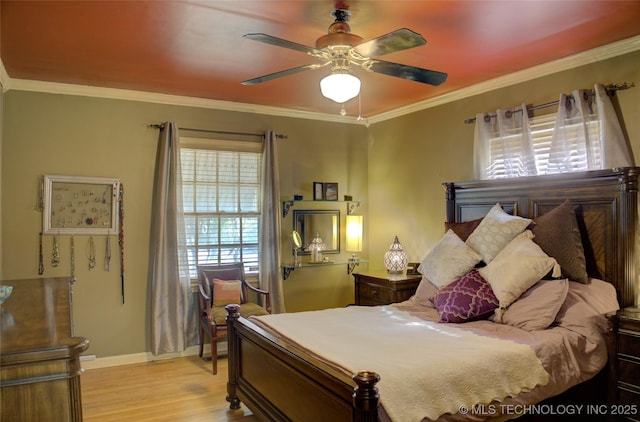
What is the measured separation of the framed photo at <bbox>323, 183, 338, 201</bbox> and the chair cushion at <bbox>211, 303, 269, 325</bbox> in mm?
1604

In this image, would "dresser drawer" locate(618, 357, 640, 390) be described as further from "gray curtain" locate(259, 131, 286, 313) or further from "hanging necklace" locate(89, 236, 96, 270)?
"hanging necklace" locate(89, 236, 96, 270)

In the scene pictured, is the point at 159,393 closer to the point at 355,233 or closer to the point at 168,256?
the point at 168,256

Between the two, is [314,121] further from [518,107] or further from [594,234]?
[594,234]

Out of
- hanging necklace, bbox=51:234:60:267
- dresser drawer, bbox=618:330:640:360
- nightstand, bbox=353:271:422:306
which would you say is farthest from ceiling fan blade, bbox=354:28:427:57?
hanging necklace, bbox=51:234:60:267

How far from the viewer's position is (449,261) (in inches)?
138

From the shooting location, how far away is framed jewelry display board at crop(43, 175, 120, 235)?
4.12m

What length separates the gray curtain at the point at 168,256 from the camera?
4422mm

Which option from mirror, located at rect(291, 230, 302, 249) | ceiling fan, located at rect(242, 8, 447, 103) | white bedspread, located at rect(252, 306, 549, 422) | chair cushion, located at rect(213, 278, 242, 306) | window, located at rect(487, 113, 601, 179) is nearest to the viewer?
white bedspread, located at rect(252, 306, 549, 422)

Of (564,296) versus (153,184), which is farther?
(153,184)

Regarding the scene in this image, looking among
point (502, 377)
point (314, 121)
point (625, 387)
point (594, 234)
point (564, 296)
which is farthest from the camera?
point (314, 121)

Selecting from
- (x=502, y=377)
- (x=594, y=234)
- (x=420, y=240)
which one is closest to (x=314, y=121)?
(x=420, y=240)

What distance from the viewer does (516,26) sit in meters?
2.86

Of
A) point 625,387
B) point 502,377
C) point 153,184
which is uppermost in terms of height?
point 153,184

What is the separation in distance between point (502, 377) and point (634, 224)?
1.54m
